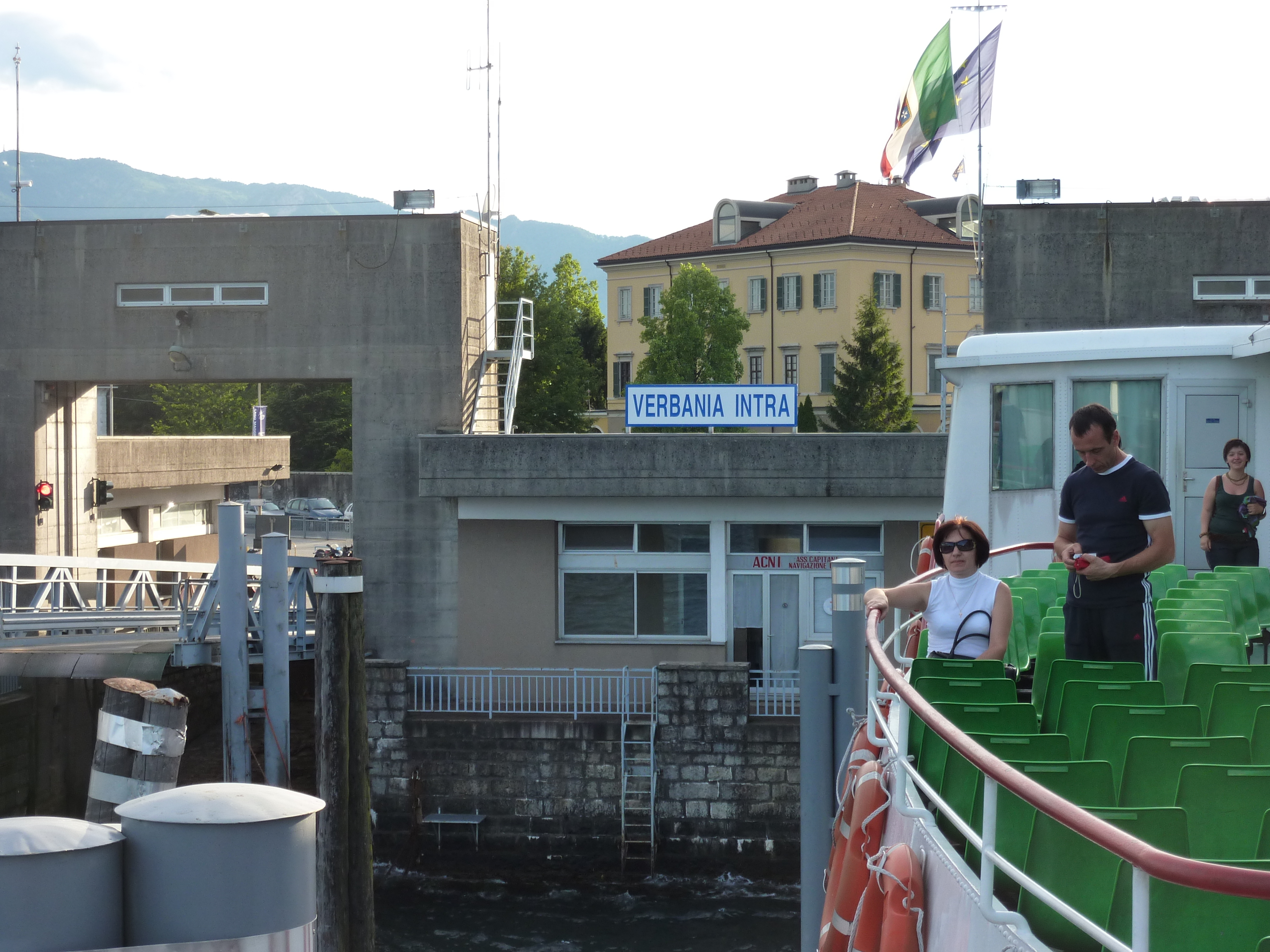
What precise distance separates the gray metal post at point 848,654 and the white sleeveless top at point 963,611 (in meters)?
0.65

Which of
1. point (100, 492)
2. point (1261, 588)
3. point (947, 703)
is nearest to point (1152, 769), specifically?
point (947, 703)

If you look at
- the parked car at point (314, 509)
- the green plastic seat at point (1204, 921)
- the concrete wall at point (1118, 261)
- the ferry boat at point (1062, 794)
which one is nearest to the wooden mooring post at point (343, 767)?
the ferry boat at point (1062, 794)

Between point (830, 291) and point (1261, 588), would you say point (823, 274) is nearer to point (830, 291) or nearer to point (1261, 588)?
point (830, 291)

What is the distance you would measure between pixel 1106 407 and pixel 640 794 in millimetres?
10202

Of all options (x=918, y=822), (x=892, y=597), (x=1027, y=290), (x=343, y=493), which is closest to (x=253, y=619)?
(x=1027, y=290)

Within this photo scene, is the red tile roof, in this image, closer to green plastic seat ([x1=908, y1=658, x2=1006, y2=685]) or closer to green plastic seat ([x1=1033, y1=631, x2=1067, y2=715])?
green plastic seat ([x1=1033, y1=631, x2=1067, y2=715])

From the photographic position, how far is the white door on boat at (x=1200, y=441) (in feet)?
40.5

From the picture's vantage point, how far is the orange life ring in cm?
514

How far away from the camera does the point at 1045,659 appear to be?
660 centimetres

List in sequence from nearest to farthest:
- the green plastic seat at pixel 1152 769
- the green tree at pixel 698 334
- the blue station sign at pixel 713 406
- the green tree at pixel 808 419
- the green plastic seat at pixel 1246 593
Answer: the green plastic seat at pixel 1152 769, the green plastic seat at pixel 1246 593, the blue station sign at pixel 713 406, the green tree at pixel 808 419, the green tree at pixel 698 334

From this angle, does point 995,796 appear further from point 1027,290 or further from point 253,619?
point 1027,290

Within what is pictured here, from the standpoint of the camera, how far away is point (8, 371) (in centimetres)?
2481

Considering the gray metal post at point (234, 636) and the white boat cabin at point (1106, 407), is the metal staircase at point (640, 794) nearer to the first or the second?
the gray metal post at point (234, 636)

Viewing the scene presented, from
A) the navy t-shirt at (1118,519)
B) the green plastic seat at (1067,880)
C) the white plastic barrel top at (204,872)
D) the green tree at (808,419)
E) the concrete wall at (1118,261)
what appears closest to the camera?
the white plastic barrel top at (204,872)
